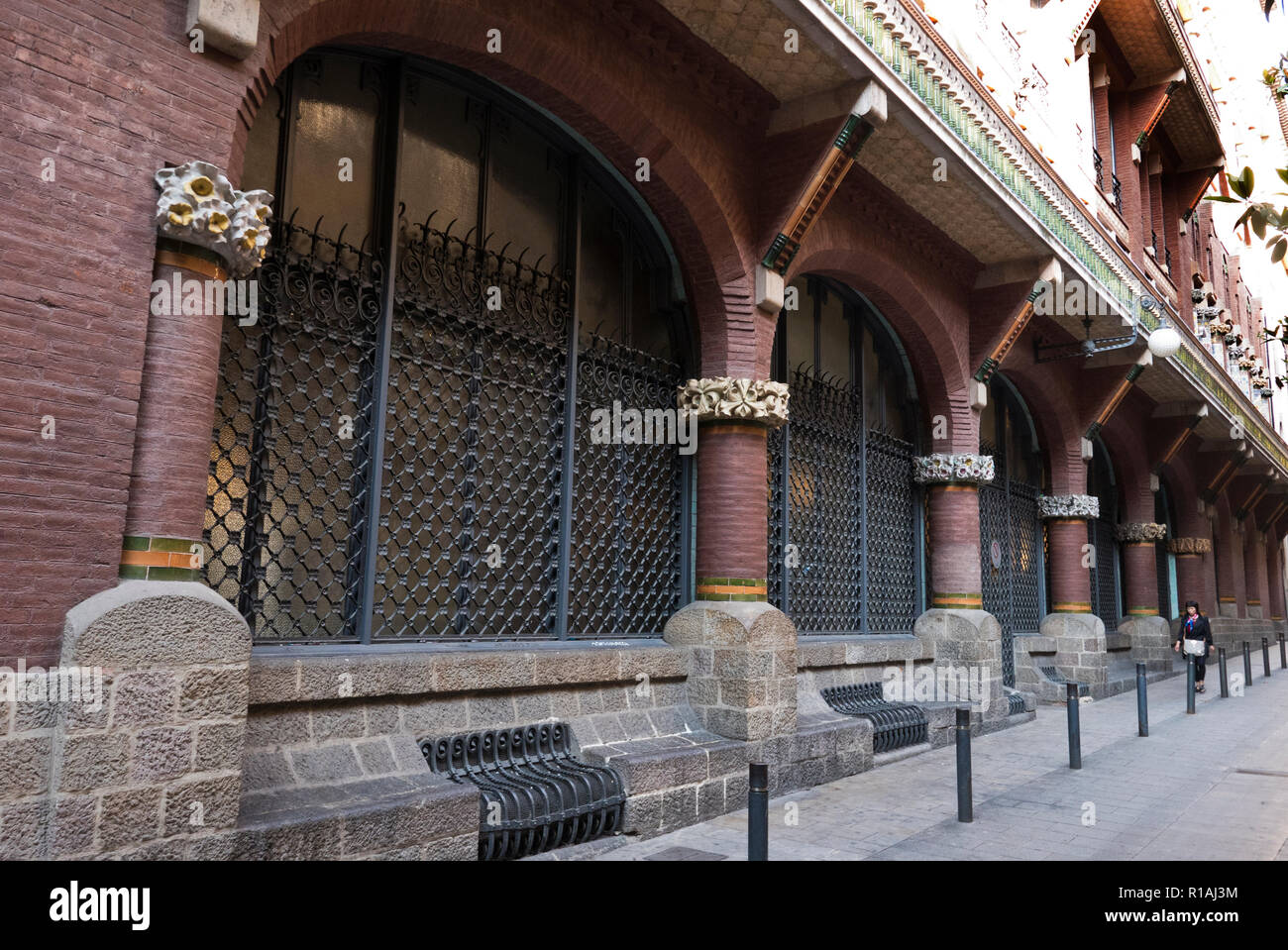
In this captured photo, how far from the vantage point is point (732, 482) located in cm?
740

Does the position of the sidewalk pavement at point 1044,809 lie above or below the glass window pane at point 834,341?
below

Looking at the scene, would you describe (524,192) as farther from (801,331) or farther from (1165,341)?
(1165,341)

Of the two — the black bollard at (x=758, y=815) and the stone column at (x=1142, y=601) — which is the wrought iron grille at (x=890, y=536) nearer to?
the black bollard at (x=758, y=815)

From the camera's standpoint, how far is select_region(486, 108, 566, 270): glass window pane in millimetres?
6777

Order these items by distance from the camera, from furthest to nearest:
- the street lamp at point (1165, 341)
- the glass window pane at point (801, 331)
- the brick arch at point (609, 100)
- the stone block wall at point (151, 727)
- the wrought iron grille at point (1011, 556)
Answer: the wrought iron grille at point (1011, 556) < the street lamp at point (1165, 341) < the glass window pane at point (801, 331) < the brick arch at point (609, 100) < the stone block wall at point (151, 727)

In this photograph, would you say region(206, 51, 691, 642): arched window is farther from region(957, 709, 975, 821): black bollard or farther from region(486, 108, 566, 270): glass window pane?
region(957, 709, 975, 821): black bollard

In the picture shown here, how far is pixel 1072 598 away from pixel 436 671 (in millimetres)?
11727

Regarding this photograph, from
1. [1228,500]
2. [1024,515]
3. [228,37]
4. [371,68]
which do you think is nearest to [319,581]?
[228,37]

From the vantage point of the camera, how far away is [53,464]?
362 centimetres

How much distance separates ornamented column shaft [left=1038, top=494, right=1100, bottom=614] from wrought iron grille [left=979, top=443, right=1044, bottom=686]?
0.75ft

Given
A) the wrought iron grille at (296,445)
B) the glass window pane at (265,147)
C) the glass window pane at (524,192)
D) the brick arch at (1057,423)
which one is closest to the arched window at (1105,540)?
the brick arch at (1057,423)

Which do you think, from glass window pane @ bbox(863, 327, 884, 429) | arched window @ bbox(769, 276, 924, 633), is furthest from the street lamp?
glass window pane @ bbox(863, 327, 884, 429)

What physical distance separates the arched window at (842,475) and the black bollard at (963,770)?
8.99ft

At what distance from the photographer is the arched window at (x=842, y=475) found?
9.20 m
